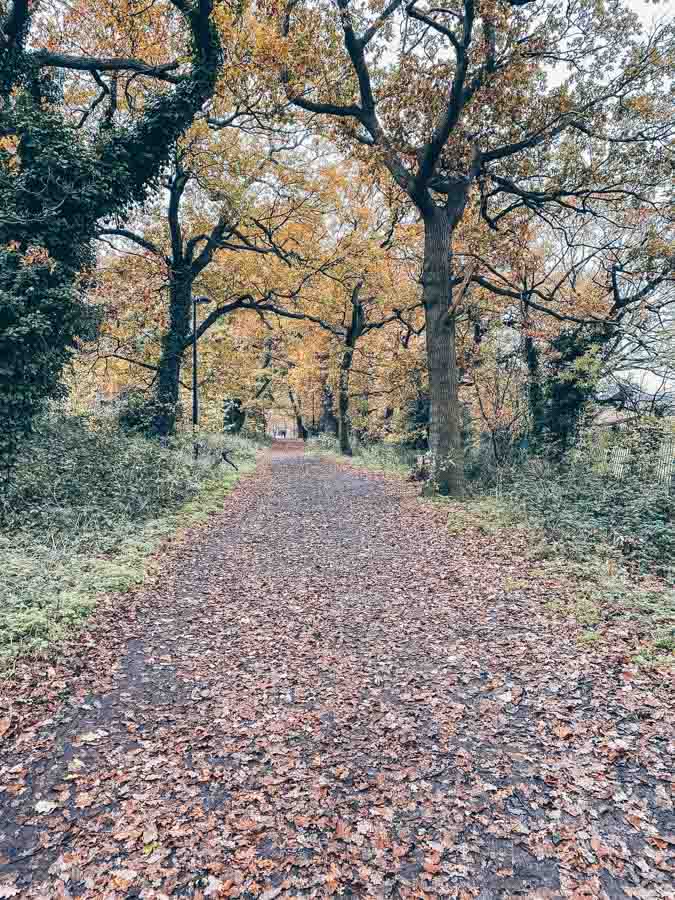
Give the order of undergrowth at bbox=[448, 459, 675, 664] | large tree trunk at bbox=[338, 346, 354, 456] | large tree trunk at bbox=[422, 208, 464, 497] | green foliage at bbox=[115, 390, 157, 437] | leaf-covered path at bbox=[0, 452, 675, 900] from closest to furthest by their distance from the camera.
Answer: leaf-covered path at bbox=[0, 452, 675, 900] < undergrowth at bbox=[448, 459, 675, 664] < large tree trunk at bbox=[422, 208, 464, 497] < green foliage at bbox=[115, 390, 157, 437] < large tree trunk at bbox=[338, 346, 354, 456]

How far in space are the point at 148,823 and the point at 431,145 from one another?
36.6 feet

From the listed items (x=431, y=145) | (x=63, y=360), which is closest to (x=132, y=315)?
(x=63, y=360)

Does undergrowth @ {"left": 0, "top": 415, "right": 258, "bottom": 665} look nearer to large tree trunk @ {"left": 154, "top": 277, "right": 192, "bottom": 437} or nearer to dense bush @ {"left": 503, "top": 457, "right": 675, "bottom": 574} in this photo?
large tree trunk @ {"left": 154, "top": 277, "right": 192, "bottom": 437}

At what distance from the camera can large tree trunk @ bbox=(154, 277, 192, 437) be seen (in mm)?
14805

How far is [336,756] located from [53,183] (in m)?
10.00

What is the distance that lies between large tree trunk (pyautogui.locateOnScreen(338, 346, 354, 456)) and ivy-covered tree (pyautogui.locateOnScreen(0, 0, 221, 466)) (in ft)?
43.0

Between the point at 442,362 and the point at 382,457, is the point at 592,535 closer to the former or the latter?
the point at 442,362

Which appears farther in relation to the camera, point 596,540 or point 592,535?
point 592,535

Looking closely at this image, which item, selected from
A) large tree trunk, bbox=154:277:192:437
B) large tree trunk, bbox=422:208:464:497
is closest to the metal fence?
large tree trunk, bbox=422:208:464:497

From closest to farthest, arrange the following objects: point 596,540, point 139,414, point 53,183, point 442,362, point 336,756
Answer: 1. point 336,756
2. point 596,540
3. point 53,183
4. point 442,362
5. point 139,414

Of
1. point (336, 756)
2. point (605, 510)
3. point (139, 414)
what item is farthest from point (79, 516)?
point (605, 510)

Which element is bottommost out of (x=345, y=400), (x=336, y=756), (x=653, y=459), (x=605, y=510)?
(x=336, y=756)

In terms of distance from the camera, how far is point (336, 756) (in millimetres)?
3312

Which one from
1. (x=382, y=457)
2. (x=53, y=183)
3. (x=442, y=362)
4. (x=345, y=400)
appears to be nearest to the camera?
(x=53, y=183)
